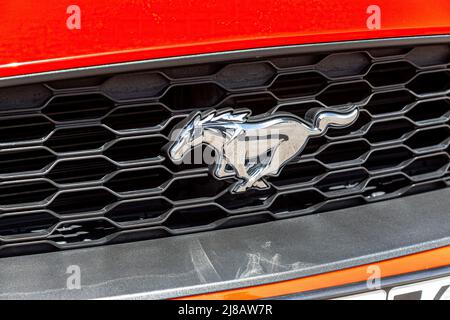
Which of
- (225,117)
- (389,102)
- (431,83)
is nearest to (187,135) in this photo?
(225,117)

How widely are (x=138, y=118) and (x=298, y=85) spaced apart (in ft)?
1.29

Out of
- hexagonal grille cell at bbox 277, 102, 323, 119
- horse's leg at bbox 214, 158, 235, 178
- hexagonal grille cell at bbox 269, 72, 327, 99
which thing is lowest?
horse's leg at bbox 214, 158, 235, 178

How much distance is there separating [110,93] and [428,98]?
0.81 metres

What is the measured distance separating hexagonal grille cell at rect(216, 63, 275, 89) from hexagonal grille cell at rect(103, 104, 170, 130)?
0.15 meters

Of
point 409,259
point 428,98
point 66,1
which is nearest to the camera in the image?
point 66,1

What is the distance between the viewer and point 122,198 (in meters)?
1.28

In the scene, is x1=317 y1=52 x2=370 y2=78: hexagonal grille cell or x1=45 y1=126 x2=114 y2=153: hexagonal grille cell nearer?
x1=45 y1=126 x2=114 y2=153: hexagonal grille cell

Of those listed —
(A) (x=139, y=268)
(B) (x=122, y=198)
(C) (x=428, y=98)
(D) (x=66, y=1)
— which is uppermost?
(D) (x=66, y=1)

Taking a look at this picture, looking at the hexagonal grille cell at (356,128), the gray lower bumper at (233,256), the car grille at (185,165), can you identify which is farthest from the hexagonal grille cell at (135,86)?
the hexagonal grille cell at (356,128)

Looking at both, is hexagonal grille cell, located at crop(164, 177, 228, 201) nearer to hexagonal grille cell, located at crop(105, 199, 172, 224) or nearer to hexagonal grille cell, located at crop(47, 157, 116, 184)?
hexagonal grille cell, located at crop(105, 199, 172, 224)

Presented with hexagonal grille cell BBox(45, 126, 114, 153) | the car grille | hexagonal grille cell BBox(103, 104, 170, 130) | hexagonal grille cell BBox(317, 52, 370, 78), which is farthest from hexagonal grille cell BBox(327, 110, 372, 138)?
hexagonal grille cell BBox(45, 126, 114, 153)

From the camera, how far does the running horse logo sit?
124 centimetres
